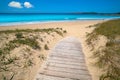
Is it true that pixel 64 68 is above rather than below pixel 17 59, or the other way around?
below

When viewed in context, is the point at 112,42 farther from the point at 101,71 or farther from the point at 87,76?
the point at 87,76

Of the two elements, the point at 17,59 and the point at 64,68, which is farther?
the point at 17,59

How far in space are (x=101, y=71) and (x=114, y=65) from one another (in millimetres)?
528

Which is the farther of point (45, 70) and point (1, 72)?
point (45, 70)

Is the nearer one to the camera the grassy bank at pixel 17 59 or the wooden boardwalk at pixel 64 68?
the grassy bank at pixel 17 59

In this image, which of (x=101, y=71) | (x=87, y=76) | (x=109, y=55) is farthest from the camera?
(x=109, y=55)

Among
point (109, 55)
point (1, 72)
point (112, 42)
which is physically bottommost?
point (1, 72)

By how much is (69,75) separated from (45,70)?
94 cm

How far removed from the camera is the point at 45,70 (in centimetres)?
475

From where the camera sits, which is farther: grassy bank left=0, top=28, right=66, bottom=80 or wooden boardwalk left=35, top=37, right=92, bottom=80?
wooden boardwalk left=35, top=37, right=92, bottom=80

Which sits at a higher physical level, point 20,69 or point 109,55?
point 109,55

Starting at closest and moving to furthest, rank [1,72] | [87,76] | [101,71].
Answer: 1. [1,72]
2. [87,76]
3. [101,71]

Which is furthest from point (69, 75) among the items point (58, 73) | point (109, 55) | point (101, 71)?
point (109, 55)

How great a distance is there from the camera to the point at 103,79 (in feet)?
14.1
